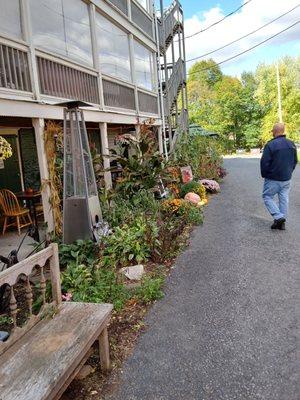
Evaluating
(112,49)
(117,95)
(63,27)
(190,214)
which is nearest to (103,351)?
(190,214)

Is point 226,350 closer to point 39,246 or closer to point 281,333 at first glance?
point 281,333

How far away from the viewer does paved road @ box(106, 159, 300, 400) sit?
9.20ft

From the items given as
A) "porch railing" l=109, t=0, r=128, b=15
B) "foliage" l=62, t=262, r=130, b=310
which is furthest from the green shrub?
"porch railing" l=109, t=0, r=128, b=15

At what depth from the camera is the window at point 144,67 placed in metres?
12.9

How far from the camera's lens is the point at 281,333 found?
3.43m

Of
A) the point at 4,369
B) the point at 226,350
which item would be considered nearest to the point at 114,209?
the point at 226,350

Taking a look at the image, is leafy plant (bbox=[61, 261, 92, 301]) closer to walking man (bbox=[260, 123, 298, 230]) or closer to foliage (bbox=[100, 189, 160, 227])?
foliage (bbox=[100, 189, 160, 227])

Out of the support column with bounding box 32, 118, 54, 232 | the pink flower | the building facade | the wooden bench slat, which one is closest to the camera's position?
the wooden bench slat

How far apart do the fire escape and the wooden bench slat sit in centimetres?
1171

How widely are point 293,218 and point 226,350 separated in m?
5.01

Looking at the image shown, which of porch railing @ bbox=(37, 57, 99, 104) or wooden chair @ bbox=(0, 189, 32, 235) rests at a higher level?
porch railing @ bbox=(37, 57, 99, 104)

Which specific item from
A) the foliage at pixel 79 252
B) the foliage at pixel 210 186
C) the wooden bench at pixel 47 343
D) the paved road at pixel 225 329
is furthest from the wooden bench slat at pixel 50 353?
the foliage at pixel 210 186

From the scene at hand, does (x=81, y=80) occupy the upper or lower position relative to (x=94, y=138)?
upper

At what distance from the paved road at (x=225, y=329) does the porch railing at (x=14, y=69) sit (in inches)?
149
